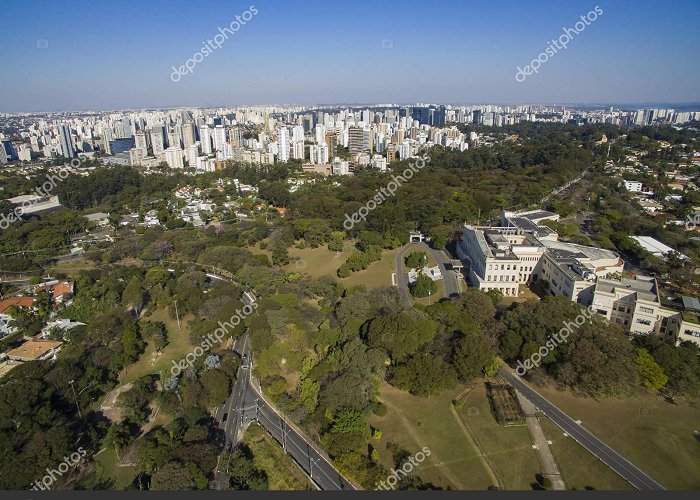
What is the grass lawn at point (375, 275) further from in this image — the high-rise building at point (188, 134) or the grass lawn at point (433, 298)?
the high-rise building at point (188, 134)

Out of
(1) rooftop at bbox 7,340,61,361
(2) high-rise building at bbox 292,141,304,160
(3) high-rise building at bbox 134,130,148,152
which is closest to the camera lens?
(1) rooftop at bbox 7,340,61,361

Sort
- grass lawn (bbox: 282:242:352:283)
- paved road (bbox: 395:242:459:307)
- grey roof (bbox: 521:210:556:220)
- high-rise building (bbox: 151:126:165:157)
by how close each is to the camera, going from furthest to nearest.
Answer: high-rise building (bbox: 151:126:165:157)
grey roof (bbox: 521:210:556:220)
grass lawn (bbox: 282:242:352:283)
paved road (bbox: 395:242:459:307)

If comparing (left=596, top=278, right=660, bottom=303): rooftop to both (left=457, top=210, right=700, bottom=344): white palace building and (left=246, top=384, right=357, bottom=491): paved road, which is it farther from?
(left=246, top=384, right=357, bottom=491): paved road

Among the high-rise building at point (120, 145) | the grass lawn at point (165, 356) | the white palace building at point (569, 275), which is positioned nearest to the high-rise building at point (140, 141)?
the high-rise building at point (120, 145)

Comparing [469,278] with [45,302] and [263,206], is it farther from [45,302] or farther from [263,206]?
[263,206]

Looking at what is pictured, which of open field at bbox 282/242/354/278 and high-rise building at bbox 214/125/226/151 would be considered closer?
open field at bbox 282/242/354/278

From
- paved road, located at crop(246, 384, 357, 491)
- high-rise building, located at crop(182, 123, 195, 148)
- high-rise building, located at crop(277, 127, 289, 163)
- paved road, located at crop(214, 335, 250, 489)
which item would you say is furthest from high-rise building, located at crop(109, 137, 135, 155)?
paved road, located at crop(246, 384, 357, 491)

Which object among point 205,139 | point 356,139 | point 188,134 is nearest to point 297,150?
point 356,139

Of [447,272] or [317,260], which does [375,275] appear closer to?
[447,272]

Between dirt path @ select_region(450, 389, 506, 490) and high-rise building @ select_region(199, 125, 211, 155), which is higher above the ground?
high-rise building @ select_region(199, 125, 211, 155)
